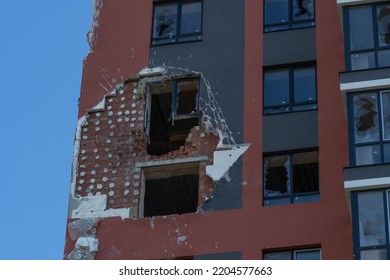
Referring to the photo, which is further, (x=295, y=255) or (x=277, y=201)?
(x=277, y=201)

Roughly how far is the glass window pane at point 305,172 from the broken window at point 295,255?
251 centimetres

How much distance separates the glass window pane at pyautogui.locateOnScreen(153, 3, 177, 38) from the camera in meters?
43.3

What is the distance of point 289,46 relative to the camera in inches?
1646

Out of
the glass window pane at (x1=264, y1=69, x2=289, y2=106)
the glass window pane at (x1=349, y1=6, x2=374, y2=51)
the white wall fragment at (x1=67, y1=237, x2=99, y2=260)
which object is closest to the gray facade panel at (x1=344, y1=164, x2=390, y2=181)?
the glass window pane at (x1=349, y1=6, x2=374, y2=51)

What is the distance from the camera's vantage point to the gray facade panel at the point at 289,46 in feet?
136

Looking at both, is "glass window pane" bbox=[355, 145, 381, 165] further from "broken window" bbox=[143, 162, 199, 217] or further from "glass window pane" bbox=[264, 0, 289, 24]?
"glass window pane" bbox=[264, 0, 289, 24]

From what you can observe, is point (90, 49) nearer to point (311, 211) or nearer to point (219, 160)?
point (219, 160)


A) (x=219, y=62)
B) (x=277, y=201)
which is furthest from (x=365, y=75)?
(x=219, y=62)

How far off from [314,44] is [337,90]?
2.00 metres

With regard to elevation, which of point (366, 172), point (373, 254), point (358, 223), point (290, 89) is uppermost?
point (290, 89)

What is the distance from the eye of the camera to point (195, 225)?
3922 cm

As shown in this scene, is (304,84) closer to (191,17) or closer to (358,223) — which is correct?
(191,17)

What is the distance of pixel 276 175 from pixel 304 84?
3.14 metres
